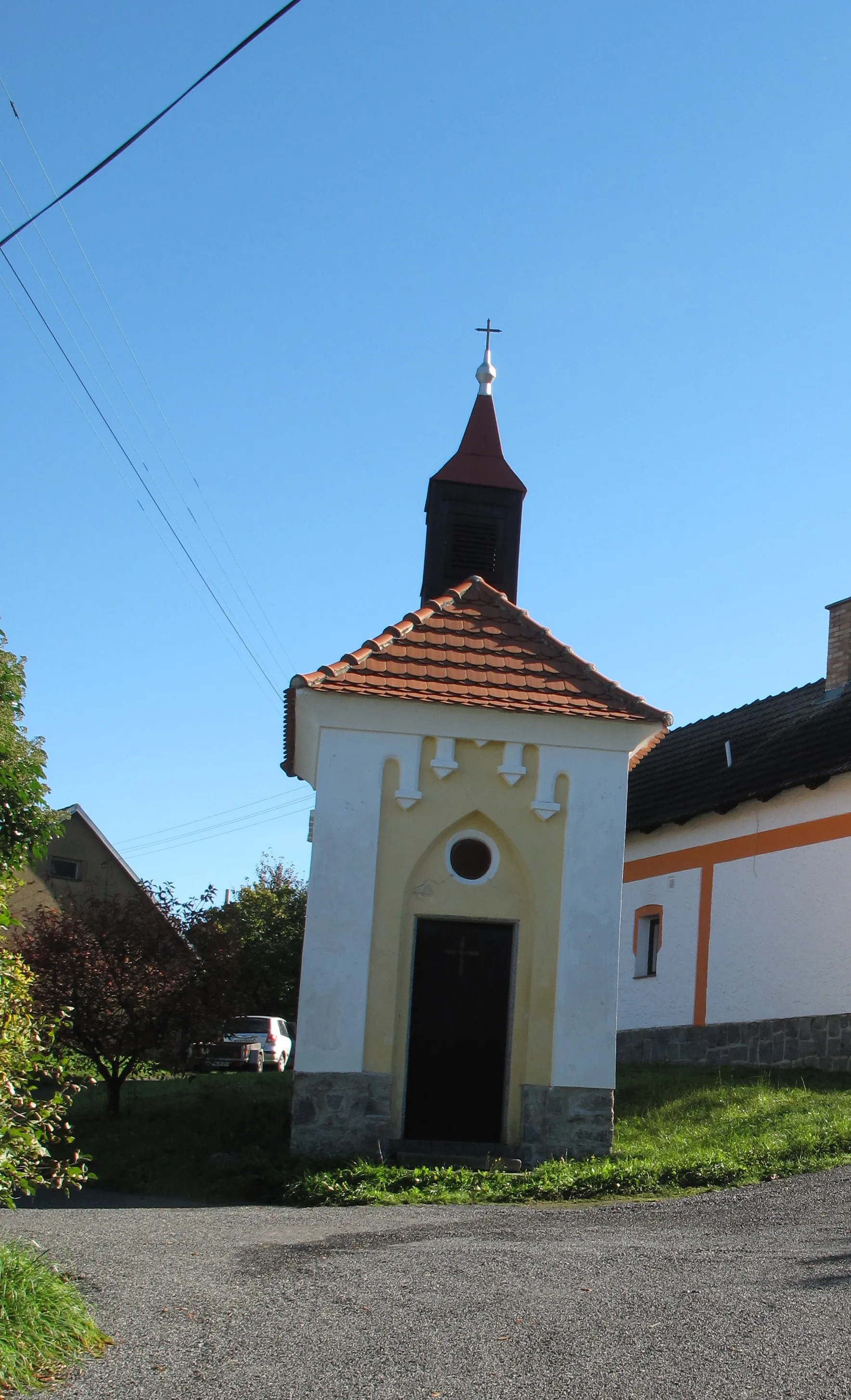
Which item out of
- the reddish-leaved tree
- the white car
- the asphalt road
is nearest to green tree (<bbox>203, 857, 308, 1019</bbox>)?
the white car

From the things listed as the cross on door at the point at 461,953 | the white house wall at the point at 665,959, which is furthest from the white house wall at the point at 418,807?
the white house wall at the point at 665,959

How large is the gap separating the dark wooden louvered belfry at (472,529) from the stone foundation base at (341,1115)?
627 centimetres

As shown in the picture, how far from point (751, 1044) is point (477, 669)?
27.5 feet

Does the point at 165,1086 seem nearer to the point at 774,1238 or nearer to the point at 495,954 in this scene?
the point at 495,954

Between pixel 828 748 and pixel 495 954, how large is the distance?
27.9ft

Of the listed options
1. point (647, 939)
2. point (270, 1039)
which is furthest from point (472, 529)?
point (270, 1039)

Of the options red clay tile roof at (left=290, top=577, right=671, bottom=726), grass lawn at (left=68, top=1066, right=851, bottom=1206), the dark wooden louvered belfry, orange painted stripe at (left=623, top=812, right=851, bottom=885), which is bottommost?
grass lawn at (left=68, top=1066, right=851, bottom=1206)

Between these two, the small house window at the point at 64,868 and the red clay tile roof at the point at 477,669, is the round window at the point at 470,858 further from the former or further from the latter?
the small house window at the point at 64,868

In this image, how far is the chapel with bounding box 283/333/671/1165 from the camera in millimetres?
→ 12461

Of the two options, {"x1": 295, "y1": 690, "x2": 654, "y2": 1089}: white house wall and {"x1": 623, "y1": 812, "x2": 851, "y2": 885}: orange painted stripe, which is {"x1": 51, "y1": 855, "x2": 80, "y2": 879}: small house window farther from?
{"x1": 295, "y1": 690, "x2": 654, "y2": 1089}: white house wall

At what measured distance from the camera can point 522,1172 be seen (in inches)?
465

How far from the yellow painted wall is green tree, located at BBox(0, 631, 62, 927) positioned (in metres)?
9.37

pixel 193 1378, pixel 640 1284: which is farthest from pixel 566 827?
pixel 193 1378

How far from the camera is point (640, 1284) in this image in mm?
7062
